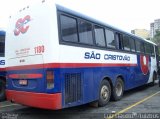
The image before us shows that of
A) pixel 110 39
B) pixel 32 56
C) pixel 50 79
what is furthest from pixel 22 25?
pixel 110 39

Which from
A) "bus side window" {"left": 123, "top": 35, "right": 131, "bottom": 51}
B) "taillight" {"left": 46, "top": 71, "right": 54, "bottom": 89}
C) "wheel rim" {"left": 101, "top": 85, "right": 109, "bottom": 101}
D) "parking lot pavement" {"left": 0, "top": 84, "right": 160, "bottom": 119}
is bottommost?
"parking lot pavement" {"left": 0, "top": 84, "right": 160, "bottom": 119}

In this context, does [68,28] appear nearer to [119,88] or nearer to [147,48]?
[119,88]

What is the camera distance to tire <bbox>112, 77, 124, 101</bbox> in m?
10.7

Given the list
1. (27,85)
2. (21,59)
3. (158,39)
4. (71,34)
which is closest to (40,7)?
(71,34)

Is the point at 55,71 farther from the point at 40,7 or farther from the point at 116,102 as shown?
the point at 116,102

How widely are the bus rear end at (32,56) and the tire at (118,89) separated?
3.87 meters

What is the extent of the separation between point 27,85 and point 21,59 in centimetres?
84

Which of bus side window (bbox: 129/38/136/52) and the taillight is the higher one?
bus side window (bbox: 129/38/136/52)

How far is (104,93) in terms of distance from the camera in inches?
383

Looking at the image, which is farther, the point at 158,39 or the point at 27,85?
the point at 158,39

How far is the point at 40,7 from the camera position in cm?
773

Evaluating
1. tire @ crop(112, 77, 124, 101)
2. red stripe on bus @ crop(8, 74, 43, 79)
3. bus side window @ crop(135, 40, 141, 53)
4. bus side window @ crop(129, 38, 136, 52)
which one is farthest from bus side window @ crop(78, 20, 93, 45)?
bus side window @ crop(135, 40, 141, 53)

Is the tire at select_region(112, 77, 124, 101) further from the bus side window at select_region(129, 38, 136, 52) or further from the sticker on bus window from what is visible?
the sticker on bus window

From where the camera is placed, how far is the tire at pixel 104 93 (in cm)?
944
